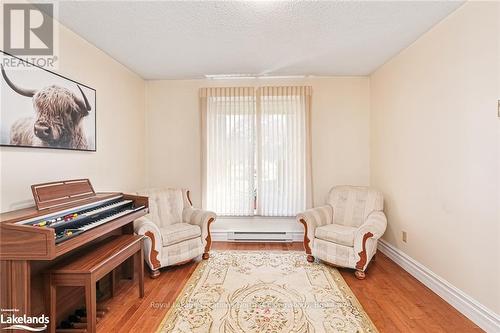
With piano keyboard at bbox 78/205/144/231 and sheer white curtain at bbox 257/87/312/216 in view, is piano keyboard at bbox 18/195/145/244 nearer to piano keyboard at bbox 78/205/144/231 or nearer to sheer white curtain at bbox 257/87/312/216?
piano keyboard at bbox 78/205/144/231

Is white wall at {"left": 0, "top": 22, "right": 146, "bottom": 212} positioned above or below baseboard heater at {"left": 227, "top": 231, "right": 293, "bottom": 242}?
above

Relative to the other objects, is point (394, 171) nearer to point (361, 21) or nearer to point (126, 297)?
point (361, 21)

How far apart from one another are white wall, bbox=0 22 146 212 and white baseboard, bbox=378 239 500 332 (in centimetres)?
361

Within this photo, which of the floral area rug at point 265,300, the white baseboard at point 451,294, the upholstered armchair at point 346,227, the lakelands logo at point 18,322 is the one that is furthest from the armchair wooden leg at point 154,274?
the white baseboard at point 451,294

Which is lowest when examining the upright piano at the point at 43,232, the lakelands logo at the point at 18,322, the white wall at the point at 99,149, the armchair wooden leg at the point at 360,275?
the armchair wooden leg at the point at 360,275

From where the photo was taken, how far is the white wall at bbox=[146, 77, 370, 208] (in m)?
3.72

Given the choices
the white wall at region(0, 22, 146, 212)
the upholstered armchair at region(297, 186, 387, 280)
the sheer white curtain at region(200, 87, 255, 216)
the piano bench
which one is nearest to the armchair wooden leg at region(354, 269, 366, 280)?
the upholstered armchair at region(297, 186, 387, 280)

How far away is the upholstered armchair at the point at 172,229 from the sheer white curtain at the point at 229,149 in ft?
1.67

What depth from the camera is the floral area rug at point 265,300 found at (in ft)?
6.11

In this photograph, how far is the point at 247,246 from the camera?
11.7ft

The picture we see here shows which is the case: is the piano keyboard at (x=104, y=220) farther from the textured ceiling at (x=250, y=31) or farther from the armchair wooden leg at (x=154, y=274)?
the textured ceiling at (x=250, y=31)

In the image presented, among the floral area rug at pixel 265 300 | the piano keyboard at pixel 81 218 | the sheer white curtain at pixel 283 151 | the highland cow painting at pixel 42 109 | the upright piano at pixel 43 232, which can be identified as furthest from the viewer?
the sheer white curtain at pixel 283 151

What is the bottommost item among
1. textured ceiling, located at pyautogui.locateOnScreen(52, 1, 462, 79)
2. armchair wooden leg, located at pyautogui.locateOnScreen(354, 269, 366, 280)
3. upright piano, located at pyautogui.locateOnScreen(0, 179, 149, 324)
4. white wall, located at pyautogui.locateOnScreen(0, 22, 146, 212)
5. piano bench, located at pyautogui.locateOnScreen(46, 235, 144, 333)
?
armchair wooden leg, located at pyautogui.locateOnScreen(354, 269, 366, 280)

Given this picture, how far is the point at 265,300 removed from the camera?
219cm
